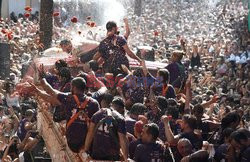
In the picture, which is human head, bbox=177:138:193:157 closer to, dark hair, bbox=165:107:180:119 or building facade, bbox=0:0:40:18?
dark hair, bbox=165:107:180:119

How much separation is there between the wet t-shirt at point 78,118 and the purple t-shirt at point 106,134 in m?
0.45

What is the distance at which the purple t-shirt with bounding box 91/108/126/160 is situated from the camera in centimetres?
1150

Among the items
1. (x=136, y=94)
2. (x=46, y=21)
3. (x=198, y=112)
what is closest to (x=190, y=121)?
(x=198, y=112)

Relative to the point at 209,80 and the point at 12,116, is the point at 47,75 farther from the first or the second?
the point at 209,80

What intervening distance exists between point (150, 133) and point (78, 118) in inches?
52.6

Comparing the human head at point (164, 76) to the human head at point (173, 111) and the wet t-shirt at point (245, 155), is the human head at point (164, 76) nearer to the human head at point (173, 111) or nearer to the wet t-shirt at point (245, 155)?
the human head at point (173, 111)

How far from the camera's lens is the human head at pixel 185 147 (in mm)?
11398

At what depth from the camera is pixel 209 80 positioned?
28.1 meters

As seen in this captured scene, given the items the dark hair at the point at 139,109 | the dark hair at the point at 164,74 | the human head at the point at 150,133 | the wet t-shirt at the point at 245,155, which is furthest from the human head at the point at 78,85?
the dark hair at the point at 164,74

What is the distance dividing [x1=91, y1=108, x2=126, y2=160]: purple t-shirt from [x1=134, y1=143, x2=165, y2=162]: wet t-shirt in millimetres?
381

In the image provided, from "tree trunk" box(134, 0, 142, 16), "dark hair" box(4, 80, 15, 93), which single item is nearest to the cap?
"dark hair" box(4, 80, 15, 93)

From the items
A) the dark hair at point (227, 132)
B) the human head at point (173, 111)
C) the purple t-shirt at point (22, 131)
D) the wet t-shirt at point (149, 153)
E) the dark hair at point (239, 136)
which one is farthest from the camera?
the purple t-shirt at point (22, 131)

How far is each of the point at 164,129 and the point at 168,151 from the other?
42.2 inches

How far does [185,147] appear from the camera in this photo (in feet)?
37.4
